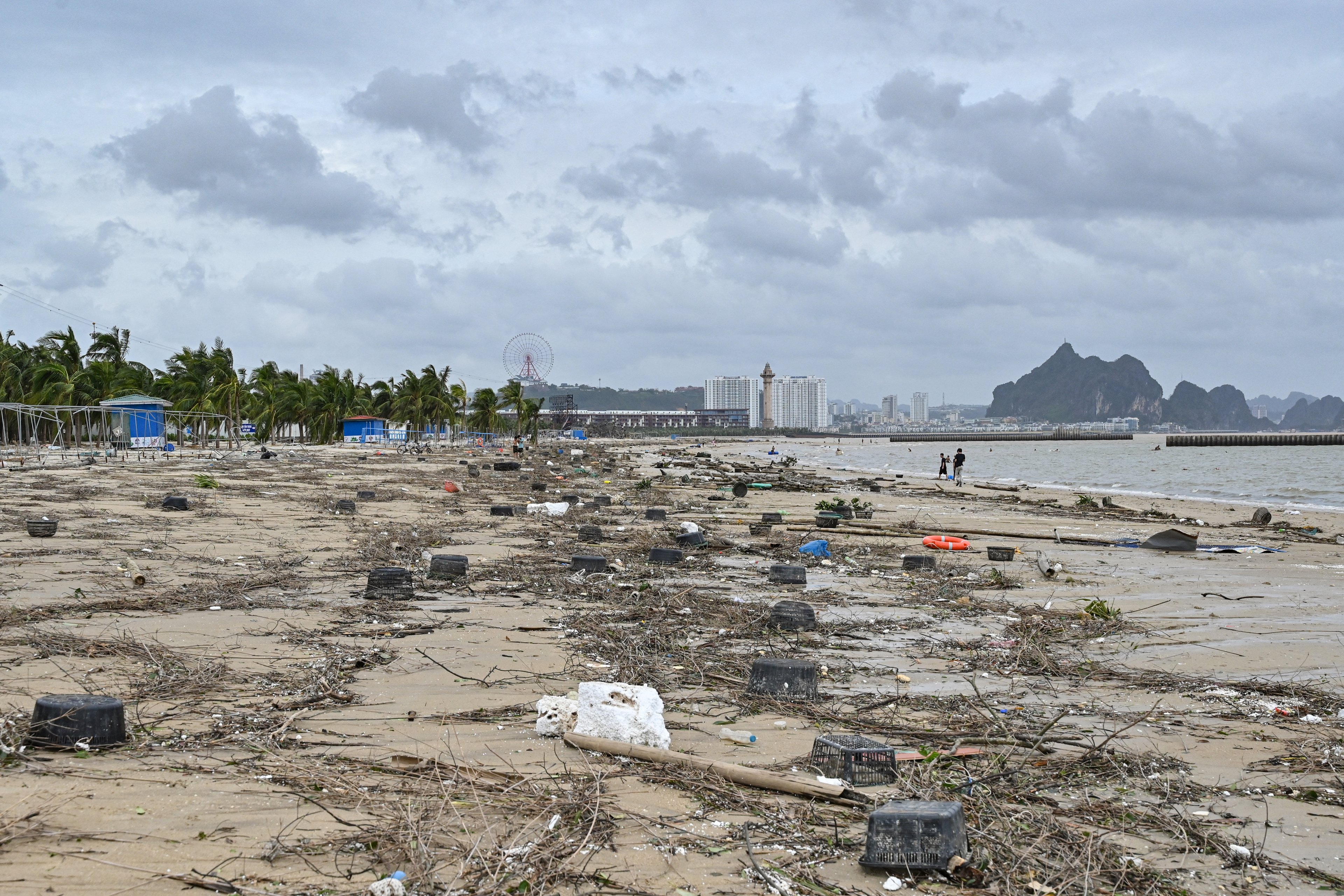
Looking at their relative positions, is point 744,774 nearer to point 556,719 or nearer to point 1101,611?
point 556,719

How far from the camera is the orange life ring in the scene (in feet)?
46.4

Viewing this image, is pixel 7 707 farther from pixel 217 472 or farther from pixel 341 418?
pixel 341 418

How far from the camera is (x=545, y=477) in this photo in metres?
32.9

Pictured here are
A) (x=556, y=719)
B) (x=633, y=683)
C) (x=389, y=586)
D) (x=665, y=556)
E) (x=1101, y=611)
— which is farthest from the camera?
(x=665, y=556)

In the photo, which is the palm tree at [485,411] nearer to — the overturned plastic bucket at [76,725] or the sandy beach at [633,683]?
the sandy beach at [633,683]

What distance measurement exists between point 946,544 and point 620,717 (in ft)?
34.4

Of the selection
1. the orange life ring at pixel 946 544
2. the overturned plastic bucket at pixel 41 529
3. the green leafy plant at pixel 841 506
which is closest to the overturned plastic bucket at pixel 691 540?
the orange life ring at pixel 946 544

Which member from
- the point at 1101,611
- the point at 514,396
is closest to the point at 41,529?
the point at 1101,611

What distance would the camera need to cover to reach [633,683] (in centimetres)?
579

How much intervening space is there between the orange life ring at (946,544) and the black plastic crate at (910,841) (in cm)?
1109

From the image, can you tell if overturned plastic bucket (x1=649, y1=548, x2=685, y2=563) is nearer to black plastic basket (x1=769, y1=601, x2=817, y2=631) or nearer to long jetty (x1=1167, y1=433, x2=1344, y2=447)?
black plastic basket (x1=769, y1=601, x2=817, y2=631)

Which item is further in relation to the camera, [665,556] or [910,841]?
[665,556]

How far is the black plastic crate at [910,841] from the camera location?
131 inches

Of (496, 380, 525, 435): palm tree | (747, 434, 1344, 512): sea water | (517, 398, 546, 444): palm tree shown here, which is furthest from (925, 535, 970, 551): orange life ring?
(517, 398, 546, 444): palm tree
